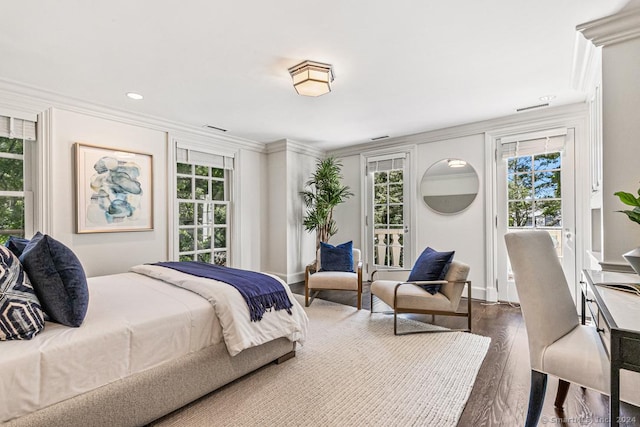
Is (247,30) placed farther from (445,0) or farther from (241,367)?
(241,367)

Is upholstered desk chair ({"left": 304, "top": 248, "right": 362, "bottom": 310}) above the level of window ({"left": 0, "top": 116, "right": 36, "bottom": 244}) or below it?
below

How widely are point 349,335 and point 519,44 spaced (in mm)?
2816

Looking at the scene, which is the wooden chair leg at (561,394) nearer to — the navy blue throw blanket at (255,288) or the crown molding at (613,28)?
the navy blue throw blanket at (255,288)

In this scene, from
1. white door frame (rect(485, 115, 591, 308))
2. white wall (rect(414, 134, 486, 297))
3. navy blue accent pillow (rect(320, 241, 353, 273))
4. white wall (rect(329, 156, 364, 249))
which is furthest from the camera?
white wall (rect(329, 156, 364, 249))

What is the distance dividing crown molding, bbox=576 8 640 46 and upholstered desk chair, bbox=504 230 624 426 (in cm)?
154

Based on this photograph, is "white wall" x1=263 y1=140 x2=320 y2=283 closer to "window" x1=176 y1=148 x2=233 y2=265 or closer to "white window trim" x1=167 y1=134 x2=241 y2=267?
"white window trim" x1=167 y1=134 x2=241 y2=267

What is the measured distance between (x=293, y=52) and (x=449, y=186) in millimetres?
3162

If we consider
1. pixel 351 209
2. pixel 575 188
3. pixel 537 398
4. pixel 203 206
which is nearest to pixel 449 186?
pixel 575 188

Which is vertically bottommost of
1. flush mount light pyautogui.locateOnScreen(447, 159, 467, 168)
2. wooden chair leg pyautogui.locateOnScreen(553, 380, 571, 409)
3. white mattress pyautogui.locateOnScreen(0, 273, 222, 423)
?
wooden chair leg pyautogui.locateOnScreen(553, 380, 571, 409)

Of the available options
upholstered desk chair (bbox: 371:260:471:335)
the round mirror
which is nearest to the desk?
upholstered desk chair (bbox: 371:260:471:335)

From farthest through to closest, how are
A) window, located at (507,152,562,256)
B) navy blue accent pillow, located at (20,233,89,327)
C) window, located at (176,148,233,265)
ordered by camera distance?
1. window, located at (176,148,233,265)
2. window, located at (507,152,562,256)
3. navy blue accent pillow, located at (20,233,89,327)

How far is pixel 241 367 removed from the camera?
2135 mm

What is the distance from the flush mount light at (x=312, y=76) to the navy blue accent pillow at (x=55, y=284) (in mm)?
2105

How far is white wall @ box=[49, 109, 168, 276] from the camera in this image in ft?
10.8
